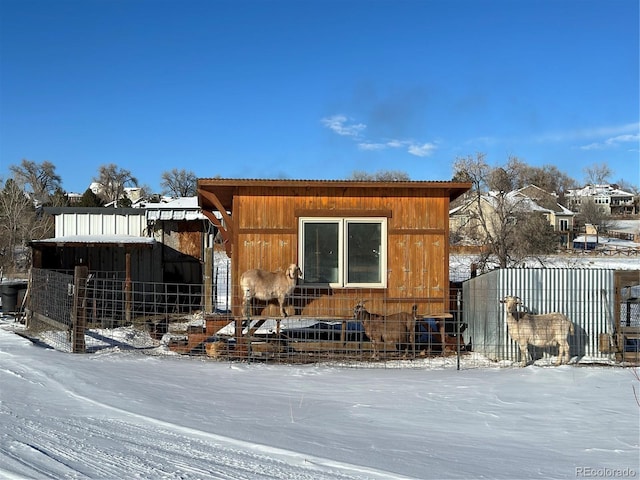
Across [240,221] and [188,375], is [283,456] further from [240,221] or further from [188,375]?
[240,221]

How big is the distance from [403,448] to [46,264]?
1608cm

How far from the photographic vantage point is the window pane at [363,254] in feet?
35.8

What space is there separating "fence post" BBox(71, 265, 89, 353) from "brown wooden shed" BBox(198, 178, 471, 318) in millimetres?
2735

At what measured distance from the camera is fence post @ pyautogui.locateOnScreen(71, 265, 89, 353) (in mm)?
9469

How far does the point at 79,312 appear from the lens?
9531 millimetres

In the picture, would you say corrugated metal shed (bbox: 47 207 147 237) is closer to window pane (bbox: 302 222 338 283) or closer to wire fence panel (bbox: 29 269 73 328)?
wire fence panel (bbox: 29 269 73 328)

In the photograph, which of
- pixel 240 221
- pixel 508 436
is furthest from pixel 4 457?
pixel 240 221

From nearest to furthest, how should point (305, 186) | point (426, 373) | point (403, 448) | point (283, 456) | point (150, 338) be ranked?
point (283, 456) < point (403, 448) < point (426, 373) < point (305, 186) < point (150, 338)

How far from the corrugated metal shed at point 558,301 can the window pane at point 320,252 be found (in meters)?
3.15

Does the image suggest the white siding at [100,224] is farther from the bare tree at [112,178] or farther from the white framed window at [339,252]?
the bare tree at [112,178]

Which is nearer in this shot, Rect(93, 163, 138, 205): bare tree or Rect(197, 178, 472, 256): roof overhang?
Rect(197, 178, 472, 256): roof overhang

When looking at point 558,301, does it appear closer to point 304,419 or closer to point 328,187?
point 328,187

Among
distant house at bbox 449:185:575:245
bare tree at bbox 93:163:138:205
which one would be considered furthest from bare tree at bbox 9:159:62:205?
distant house at bbox 449:185:575:245

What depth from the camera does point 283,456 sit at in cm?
468
